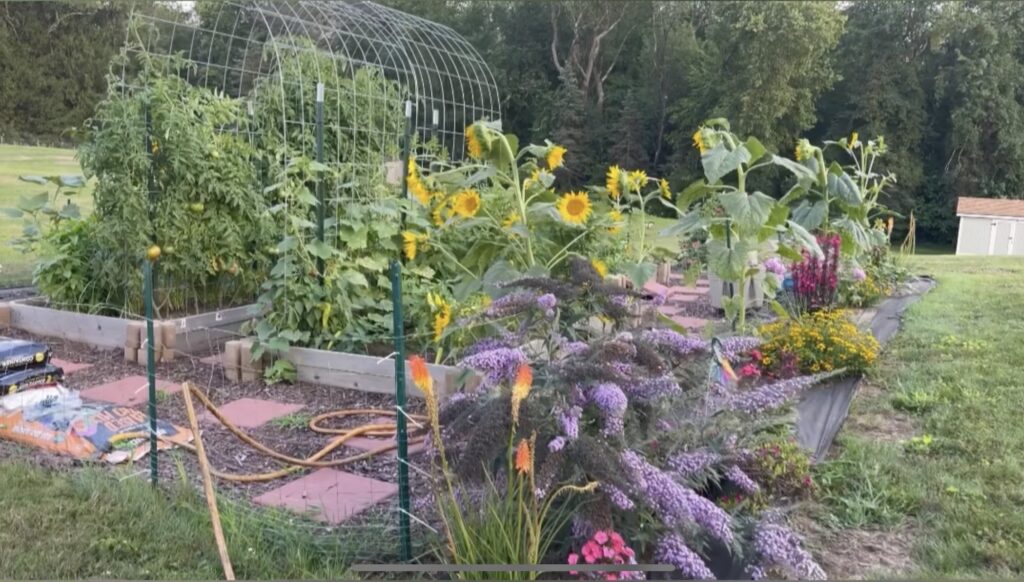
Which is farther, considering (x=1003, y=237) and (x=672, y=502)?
(x=1003, y=237)

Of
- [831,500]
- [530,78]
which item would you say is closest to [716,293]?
[831,500]

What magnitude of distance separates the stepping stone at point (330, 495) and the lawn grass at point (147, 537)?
0.35 ft

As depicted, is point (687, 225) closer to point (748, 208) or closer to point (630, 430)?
point (748, 208)

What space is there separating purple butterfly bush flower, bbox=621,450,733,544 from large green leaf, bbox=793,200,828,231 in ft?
8.65

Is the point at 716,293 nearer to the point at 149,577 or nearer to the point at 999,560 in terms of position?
the point at 999,560

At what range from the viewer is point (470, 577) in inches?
61.6

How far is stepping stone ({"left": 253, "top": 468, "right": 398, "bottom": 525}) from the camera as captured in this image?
2113mm

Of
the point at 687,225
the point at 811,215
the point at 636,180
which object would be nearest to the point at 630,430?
the point at 687,225

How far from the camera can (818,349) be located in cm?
315

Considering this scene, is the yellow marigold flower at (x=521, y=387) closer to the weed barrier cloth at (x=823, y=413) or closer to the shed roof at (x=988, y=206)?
the weed barrier cloth at (x=823, y=413)

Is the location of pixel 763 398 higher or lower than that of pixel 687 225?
lower

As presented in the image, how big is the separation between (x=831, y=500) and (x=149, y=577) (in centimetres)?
186

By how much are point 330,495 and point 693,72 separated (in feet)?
25.3

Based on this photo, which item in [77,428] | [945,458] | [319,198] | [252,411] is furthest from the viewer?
[319,198]
